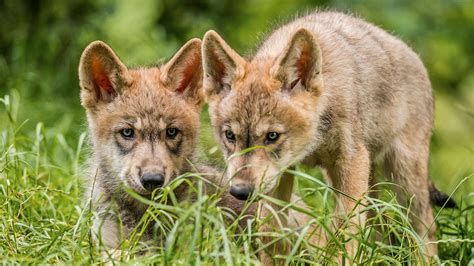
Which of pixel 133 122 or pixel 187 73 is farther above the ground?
pixel 187 73

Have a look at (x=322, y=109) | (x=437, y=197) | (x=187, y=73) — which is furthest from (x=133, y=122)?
(x=437, y=197)

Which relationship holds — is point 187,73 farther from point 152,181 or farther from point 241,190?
point 241,190

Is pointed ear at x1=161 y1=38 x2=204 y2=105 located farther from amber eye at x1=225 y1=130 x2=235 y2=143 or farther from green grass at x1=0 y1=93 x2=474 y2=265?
green grass at x1=0 y1=93 x2=474 y2=265

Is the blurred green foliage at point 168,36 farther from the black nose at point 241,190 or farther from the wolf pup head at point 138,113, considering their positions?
the black nose at point 241,190

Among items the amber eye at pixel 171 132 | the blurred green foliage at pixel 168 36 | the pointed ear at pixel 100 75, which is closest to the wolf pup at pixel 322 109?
the amber eye at pixel 171 132

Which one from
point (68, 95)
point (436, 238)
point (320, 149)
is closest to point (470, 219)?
point (436, 238)

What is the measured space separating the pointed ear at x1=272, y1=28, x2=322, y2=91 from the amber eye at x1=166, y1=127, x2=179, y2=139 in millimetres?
798

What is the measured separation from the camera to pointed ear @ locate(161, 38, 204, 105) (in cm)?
591

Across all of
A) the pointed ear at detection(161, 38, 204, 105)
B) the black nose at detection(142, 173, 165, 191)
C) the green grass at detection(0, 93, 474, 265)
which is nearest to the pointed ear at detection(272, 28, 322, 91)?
the green grass at detection(0, 93, 474, 265)

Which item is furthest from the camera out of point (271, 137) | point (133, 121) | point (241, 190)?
point (133, 121)

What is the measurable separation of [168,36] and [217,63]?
16.6 feet

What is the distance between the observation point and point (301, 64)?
539cm

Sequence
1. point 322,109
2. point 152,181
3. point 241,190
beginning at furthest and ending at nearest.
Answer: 1. point 322,109
2. point 152,181
3. point 241,190

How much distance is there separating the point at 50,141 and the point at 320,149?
10.9 ft
